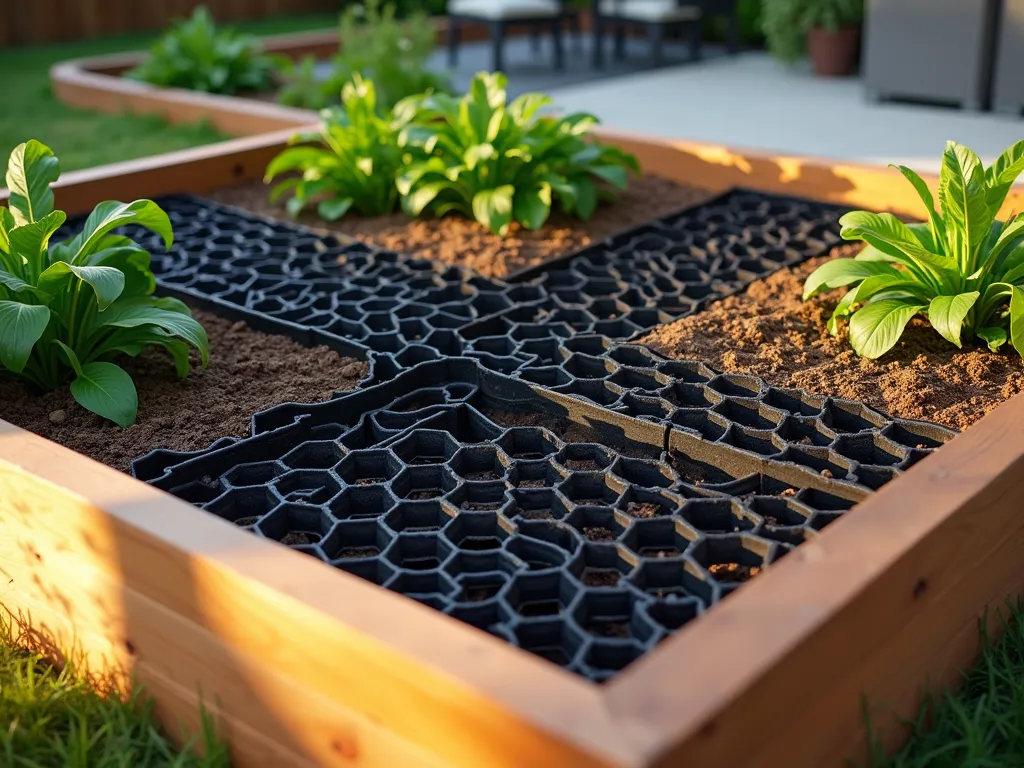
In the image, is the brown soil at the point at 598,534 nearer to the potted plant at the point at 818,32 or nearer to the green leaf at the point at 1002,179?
the green leaf at the point at 1002,179

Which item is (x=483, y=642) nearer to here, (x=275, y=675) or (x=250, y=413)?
(x=275, y=675)

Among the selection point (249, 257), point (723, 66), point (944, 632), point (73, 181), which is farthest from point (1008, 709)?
point (723, 66)

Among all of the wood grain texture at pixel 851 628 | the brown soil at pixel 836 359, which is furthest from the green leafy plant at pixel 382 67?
the wood grain texture at pixel 851 628

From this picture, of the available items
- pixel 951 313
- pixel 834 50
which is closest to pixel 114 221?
pixel 951 313

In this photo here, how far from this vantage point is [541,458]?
7.54ft

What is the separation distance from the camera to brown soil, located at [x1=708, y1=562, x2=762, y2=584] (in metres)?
1.86

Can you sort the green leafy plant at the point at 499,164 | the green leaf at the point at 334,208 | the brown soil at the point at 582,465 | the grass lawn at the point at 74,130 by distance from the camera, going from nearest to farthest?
the brown soil at the point at 582,465 < the green leafy plant at the point at 499,164 < the green leaf at the point at 334,208 < the grass lawn at the point at 74,130

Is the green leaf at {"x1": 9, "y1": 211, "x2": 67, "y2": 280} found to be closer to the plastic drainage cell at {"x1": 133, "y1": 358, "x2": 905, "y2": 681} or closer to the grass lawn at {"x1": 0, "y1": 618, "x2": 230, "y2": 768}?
the plastic drainage cell at {"x1": 133, "y1": 358, "x2": 905, "y2": 681}

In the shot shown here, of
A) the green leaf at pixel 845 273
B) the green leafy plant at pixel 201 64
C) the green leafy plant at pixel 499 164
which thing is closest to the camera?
the green leaf at pixel 845 273

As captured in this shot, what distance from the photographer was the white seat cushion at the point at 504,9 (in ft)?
25.2

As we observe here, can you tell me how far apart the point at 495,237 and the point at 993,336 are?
1.57 m

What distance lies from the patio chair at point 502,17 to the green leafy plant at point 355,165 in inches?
158

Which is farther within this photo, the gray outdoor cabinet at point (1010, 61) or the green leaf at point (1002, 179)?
the gray outdoor cabinet at point (1010, 61)

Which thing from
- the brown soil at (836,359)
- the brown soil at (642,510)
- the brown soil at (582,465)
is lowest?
the brown soil at (642,510)
